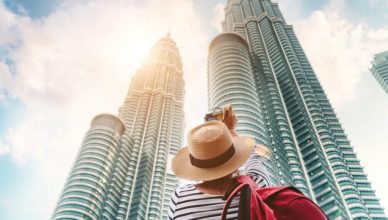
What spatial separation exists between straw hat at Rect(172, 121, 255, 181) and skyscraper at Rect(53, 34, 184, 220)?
70852 millimetres

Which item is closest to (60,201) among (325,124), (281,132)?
(281,132)

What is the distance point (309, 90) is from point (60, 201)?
79552mm

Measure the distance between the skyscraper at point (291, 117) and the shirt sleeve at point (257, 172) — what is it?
61859 mm

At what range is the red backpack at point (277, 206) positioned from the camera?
1.68 metres

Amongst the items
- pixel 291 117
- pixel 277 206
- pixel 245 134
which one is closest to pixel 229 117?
pixel 277 206

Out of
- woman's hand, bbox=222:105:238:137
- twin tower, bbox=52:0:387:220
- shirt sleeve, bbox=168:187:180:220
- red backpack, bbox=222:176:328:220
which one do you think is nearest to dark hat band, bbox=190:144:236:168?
shirt sleeve, bbox=168:187:180:220

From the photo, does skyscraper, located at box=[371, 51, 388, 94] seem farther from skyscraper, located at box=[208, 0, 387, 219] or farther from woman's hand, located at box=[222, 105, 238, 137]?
woman's hand, located at box=[222, 105, 238, 137]

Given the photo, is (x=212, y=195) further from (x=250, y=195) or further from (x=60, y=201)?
(x=60, y=201)

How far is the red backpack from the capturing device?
1.68 meters

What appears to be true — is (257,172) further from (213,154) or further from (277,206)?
(277,206)

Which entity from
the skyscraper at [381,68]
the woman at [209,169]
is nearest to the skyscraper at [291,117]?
the skyscraper at [381,68]

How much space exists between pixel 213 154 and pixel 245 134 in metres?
76.7

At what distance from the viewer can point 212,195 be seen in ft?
8.28

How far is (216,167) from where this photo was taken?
2510 millimetres
